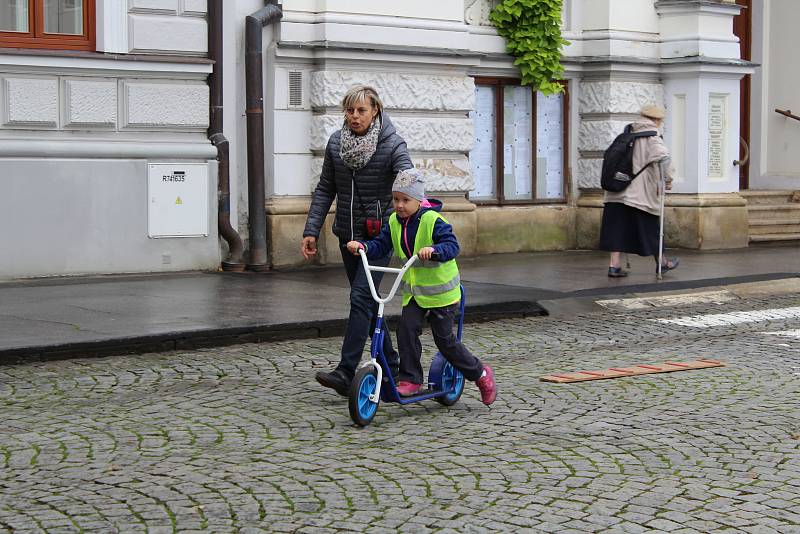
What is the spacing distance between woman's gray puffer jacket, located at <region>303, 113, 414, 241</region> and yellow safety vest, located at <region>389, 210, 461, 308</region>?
691 mm

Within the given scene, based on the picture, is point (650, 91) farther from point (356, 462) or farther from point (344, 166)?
point (356, 462)

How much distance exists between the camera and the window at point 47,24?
43.3ft

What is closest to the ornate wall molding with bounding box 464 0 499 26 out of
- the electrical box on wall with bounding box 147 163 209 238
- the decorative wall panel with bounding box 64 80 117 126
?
the electrical box on wall with bounding box 147 163 209 238

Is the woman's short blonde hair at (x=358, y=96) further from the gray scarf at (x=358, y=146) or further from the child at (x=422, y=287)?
the child at (x=422, y=287)

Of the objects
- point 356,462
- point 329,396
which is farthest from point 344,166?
point 356,462

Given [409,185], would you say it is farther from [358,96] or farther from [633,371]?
[633,371]

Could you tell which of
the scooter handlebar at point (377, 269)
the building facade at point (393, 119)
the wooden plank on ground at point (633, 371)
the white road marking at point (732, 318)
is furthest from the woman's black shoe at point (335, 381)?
the building facade at point (393, 119)

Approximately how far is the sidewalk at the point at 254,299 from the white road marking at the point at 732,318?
1.01 m

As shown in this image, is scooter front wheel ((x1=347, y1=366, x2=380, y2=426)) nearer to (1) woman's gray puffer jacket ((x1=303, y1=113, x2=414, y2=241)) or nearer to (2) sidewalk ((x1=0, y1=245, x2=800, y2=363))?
(1) woman's gray puffer jacket ((x1=303, y1=113, x2=414, y2=241))

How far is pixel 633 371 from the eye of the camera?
883cm

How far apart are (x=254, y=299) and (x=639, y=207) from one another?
449 cm

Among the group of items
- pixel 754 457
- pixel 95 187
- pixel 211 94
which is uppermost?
pixel 211 94

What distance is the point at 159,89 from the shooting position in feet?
45.5

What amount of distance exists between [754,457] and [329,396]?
2.61 meters
